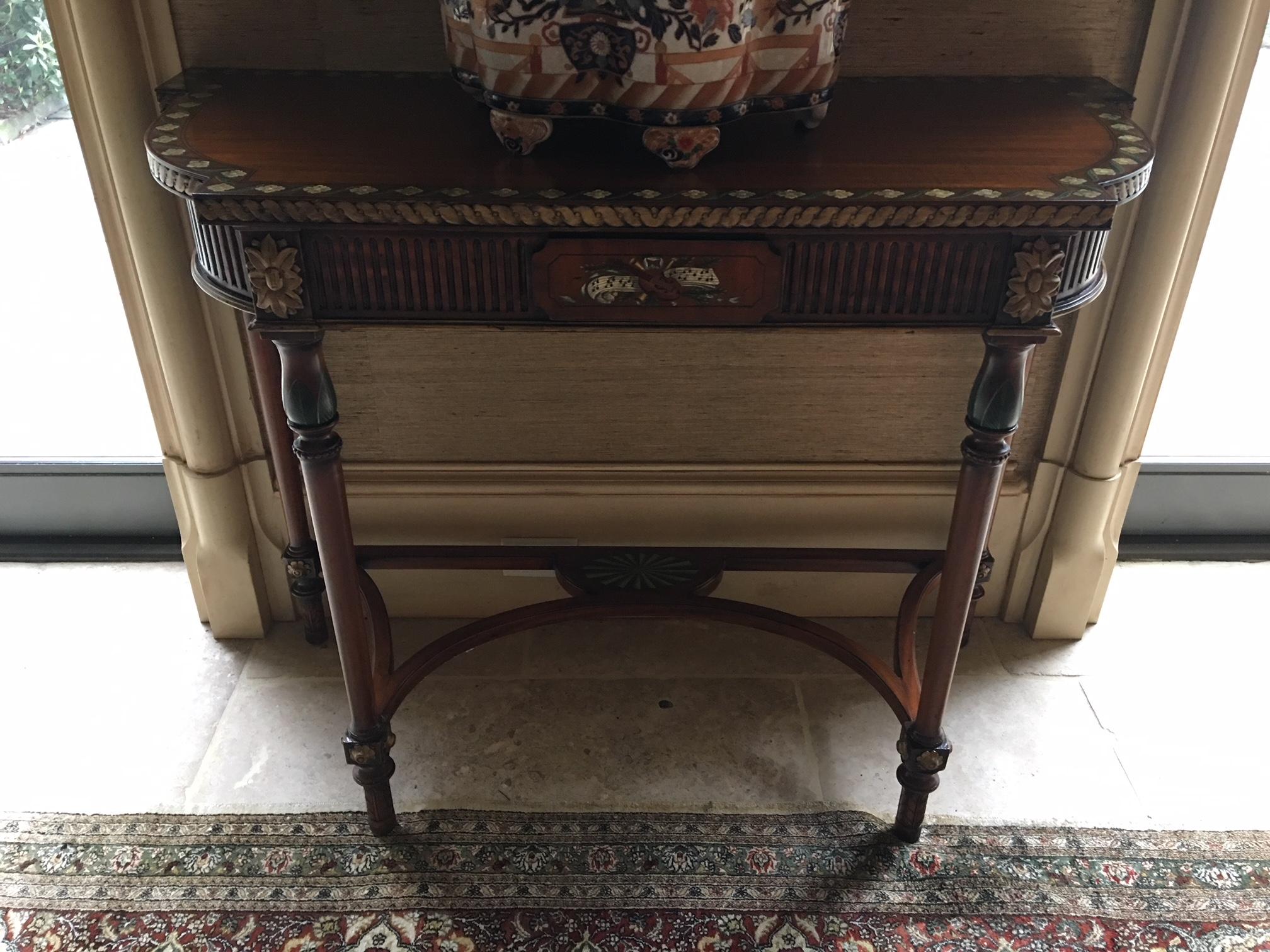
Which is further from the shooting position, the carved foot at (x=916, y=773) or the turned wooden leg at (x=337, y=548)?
the carved foot at (x=916, y=773)

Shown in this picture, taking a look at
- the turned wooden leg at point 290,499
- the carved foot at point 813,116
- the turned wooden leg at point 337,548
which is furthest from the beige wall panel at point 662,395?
the carved foot at point 813,116

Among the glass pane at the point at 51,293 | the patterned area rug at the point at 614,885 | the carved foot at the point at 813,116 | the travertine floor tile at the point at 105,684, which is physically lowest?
the travertine floor tile at the point at 105,684

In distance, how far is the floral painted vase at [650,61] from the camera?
112cm

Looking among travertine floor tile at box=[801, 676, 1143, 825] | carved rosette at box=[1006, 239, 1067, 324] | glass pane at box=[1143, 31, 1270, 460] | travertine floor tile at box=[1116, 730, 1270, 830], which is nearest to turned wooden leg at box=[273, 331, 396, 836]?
travertine floor tile at box=[801, 676, 1143, 825]

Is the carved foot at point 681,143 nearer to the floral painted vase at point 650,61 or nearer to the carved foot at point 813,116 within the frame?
the floral painted vase at point 650,61

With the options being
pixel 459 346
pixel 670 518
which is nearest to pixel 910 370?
pixel 670 518

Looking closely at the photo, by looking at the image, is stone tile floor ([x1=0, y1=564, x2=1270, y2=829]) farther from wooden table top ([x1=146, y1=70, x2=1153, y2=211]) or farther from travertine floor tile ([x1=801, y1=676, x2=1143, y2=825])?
wooden table top ([x1=146, y1=70, x2=1153, y2=211])

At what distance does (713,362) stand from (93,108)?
3.26 feet

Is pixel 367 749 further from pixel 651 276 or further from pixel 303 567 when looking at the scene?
pixel 651 276

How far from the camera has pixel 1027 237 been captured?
1.16 meters

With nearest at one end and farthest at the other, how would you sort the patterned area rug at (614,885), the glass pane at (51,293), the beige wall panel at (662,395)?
1. the patterned area rug at (614,885)
2. the beige wall panel at (662,395)
3. the glass pane at (51,293)

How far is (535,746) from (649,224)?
36.9 inches

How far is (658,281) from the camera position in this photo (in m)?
1.18

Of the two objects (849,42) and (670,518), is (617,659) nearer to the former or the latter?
(670,518)
